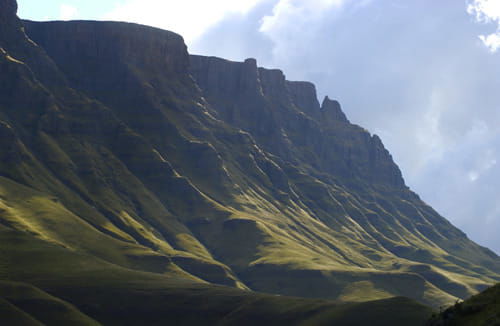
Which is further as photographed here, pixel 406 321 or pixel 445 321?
pixel 406 321

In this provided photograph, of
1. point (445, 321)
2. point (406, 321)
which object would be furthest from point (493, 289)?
point (406, 321)

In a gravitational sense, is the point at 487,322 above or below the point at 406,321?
below

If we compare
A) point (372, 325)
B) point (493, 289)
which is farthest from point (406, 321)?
point (493, 289)

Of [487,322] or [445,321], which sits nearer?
[487,322]

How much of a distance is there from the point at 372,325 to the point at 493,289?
104 metres

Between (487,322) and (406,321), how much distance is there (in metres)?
112

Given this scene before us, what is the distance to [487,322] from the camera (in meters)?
85.1

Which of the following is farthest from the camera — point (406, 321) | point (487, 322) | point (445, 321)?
point (406, 321)

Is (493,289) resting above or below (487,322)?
above

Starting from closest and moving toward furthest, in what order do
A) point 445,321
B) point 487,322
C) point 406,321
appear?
point 487,322, point 445,321, point 406,321

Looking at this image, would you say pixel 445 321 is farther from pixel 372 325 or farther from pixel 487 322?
pixel 372 325

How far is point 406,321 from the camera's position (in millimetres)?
194250

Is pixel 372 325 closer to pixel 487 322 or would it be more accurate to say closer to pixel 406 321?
pixel 406 321

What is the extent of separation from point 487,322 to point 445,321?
9.54 metres
